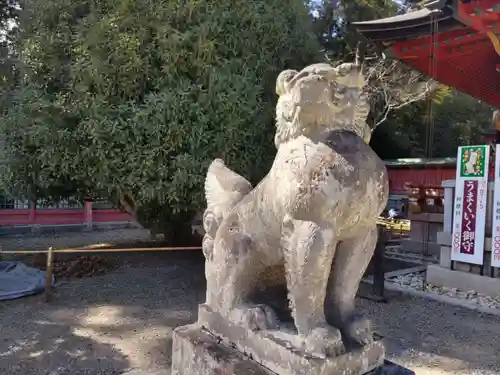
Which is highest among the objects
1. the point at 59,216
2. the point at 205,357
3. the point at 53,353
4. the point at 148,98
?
the point at 148,98

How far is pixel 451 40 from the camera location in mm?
6387

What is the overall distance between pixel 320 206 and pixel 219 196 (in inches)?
Result: 29.8

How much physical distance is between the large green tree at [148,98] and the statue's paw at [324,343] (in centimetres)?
364

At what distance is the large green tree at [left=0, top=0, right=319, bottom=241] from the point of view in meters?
5.24

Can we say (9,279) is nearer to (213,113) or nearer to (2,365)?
(2,365)

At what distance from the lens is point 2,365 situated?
3.47 metres

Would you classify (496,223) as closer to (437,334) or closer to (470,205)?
(470,205)

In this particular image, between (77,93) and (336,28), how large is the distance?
9.78m

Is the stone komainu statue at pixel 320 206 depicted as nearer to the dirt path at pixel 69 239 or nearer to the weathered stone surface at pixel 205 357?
the weathered stone surface at pixel 205 357

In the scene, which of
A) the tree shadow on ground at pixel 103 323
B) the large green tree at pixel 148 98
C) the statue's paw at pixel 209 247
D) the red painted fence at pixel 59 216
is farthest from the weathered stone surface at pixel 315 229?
the red painted fence at pixel 59 216

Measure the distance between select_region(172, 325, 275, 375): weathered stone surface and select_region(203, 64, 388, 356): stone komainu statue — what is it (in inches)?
6.1

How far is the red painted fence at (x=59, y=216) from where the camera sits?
1144cm

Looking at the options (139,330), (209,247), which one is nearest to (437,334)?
(139,330)

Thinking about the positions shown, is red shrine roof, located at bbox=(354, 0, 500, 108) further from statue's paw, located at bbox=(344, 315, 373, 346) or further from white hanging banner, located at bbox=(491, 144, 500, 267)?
statue's paw, located at bbox=(344, 315, 373, 346)
